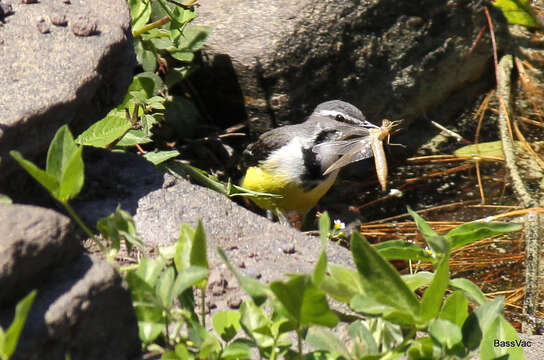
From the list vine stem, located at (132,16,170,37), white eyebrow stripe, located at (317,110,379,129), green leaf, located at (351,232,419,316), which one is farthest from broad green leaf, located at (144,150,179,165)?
green leaf, located at (351,232,419,316)

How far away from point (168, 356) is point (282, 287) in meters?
0.41

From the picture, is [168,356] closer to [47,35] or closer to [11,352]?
[11,352]

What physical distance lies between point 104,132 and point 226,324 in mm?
1421

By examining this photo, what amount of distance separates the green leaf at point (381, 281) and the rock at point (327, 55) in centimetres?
321

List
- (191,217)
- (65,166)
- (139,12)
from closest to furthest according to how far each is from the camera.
Result: (65,166) < (191,217) < (139,12)

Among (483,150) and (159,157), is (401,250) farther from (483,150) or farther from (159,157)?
(483,150)

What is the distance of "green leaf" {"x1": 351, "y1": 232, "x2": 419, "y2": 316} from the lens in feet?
6.57

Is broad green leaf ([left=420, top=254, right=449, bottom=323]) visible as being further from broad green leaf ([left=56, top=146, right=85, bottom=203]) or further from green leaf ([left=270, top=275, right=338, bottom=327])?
broad green leaf ([left=56, top=146, right=85, bottom=203])

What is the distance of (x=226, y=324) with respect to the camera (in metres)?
2.21

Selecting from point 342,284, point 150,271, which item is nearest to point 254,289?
point 342,284

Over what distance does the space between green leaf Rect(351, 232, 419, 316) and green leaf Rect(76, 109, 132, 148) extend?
162 cm

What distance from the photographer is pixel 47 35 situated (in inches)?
129

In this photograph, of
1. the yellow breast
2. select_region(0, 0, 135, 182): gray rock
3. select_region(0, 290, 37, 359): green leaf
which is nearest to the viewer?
select_region(0, 290, 37, 359): green leaf

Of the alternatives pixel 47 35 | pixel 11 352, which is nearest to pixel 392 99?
pixel 47 35
